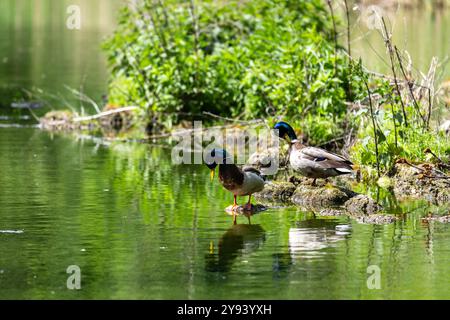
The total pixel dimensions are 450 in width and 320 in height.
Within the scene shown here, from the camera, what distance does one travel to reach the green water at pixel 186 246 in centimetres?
1066

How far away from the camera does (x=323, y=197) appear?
50.1 ft

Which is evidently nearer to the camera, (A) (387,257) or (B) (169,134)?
(A) (387,257)

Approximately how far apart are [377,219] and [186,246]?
2772 millimetres

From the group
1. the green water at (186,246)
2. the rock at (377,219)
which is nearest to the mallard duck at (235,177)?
the green water at (186,246)

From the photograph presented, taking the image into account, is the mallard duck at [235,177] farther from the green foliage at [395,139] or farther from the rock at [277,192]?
the green foliage at [395,139]

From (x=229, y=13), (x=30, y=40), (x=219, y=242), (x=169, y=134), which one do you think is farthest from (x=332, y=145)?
(x=30, y=40)

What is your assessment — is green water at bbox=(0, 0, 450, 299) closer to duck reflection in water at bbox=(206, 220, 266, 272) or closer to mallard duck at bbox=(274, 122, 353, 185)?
duck reflection in water at bbox=(206, 220, 266, 272)

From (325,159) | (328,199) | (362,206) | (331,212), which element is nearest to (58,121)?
(325,159)

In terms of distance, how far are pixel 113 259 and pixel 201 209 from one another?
10.9ft

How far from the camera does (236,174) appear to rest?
14.5m

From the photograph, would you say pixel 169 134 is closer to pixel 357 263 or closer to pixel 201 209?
pixel 201 209

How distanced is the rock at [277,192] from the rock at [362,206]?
4.33 ft

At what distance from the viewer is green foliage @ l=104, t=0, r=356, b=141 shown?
20.5 m

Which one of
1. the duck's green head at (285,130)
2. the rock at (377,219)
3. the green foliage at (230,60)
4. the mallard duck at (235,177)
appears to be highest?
the green foliage at (230,60)
